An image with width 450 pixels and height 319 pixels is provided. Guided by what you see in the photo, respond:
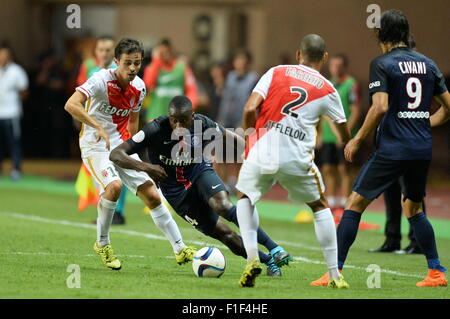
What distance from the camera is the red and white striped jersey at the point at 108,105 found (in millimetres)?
9703

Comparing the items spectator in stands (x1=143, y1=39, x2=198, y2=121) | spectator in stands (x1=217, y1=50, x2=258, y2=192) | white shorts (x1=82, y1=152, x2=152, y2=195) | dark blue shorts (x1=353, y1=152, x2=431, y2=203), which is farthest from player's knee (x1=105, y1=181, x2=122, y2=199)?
spectator in stands (x1=217, y1=50, x2=258, y2=192)

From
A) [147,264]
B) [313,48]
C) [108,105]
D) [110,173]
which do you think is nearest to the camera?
[313,48]

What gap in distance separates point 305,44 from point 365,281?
219 centimetres

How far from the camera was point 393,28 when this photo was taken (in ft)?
27.9

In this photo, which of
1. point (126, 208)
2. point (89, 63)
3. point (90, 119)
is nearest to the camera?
point (90, 119)

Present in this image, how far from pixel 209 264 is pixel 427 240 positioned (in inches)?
75.0

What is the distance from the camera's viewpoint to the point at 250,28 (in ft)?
89.8

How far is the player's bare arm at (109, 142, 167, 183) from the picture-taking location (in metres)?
8.58

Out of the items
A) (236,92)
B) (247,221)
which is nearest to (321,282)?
(247,221)

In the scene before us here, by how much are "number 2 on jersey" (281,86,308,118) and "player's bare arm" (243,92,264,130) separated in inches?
8.2

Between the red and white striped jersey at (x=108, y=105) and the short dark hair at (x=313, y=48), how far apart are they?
2.26 metres

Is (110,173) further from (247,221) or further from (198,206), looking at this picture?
(247,221)

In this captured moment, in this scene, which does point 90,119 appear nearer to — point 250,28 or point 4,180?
point 4,180

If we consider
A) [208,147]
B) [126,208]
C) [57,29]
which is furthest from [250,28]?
[208,147]
